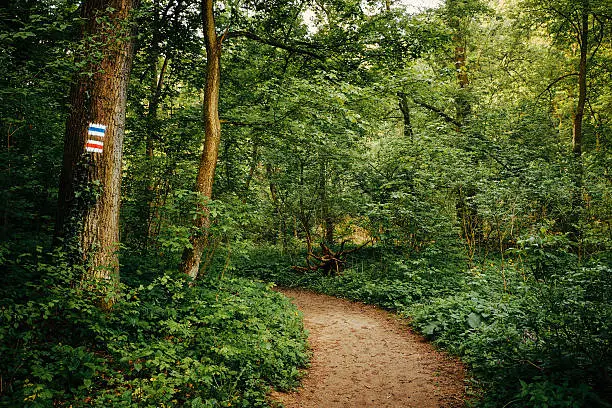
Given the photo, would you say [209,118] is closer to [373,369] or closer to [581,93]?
[373,369]

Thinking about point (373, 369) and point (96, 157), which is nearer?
point (96, 157)

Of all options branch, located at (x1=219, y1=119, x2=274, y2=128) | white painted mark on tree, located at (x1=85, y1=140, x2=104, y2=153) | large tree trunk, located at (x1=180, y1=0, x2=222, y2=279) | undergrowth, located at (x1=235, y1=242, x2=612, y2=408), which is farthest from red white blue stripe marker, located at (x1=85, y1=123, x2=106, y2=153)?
undergrowth, located at (x1=235, y1=242, x2=612, y2=408)

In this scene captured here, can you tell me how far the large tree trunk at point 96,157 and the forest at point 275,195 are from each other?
0.03 meters

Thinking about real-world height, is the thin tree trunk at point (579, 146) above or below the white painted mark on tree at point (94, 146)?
above

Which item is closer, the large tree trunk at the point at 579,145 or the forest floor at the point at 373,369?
the forest floor at the point at 373,369

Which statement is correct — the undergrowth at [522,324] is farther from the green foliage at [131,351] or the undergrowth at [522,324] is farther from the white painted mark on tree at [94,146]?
the white painted mark on tree at [94,146]

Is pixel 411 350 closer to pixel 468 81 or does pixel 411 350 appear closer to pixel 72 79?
→ pixel 72 79

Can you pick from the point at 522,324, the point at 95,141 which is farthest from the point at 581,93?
the point at 95,141

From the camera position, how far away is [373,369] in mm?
5859

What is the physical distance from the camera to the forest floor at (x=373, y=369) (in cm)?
479

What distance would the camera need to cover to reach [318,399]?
489 centimetres

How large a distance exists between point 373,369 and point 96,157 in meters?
5.67

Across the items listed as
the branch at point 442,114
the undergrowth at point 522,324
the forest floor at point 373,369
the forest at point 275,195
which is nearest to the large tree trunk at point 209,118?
the forest at point 275,195

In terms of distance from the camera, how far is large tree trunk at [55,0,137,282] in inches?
187
